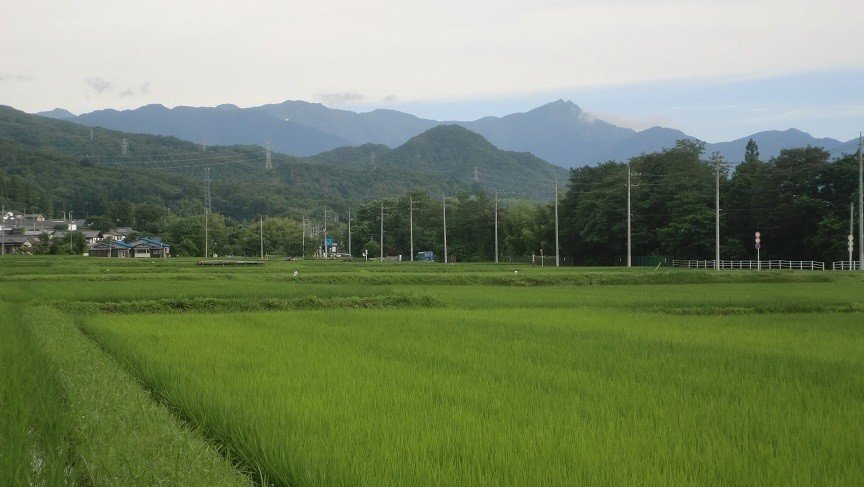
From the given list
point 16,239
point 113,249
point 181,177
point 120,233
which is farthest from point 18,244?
point 181,177

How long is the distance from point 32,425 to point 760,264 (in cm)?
4979

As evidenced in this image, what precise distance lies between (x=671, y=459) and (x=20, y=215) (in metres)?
126

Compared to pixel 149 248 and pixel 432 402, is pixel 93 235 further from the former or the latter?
pixel 432 402

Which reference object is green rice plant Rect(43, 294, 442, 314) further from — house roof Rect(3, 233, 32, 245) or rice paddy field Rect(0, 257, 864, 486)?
house roof Rect(3, 233, 32, 245)

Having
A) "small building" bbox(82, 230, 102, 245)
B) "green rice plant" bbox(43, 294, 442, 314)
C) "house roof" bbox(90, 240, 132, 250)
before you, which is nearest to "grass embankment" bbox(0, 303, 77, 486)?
"green rice plant" bbox(43, 294, 442, 314)

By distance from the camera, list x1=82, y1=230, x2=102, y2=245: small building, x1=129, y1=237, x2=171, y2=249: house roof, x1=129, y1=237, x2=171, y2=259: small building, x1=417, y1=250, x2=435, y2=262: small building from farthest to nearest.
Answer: x1=82, y1=230, x2=102, y2=245: small building < x1=417, y1=250, x2=435, y2=262: small building < x1=129, y1=237, x2=171, y2=259: small building < x1=129, y1=237, x2=171, y2=249: house roof

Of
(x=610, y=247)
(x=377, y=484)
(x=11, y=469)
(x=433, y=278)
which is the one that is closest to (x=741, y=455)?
(x=377, y=484)

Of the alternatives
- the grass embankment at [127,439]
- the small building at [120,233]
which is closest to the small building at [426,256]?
the small building at [120,233]

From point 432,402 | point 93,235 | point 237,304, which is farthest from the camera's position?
point 93,235

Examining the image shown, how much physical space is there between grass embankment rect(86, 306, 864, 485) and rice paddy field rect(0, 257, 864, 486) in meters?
0.02

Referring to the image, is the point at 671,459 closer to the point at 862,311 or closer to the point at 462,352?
the point at 462,352

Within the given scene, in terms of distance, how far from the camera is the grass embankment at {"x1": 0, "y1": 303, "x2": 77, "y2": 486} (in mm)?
4578

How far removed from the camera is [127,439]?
5.68 metres

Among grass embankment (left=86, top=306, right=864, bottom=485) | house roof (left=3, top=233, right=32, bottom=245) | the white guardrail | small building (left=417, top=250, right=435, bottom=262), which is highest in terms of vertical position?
house roof (left=3, top=233, right=32, bottom=245)
